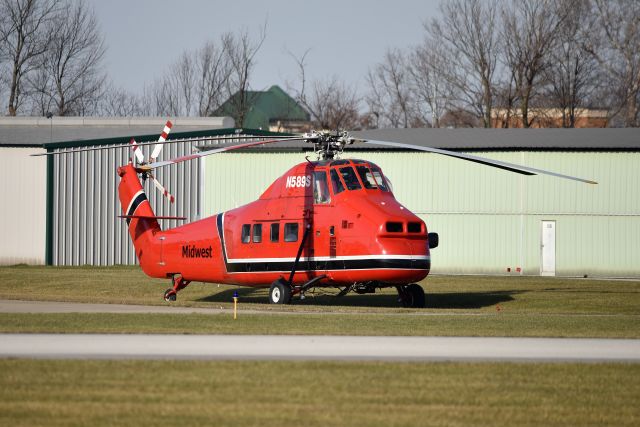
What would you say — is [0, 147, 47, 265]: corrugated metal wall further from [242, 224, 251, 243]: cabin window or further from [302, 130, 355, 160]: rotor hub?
[302, 130, 355, 160]: rotor hub

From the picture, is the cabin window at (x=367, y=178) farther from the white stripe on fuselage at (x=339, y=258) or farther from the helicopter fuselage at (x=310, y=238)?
the white stripe on fuselage at (x=339, y=258)

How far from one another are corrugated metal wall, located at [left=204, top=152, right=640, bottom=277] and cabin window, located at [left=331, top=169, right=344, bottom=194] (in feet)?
65.2

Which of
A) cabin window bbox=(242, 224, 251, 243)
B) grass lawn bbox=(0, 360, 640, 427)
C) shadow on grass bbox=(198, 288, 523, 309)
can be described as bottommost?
shadow on grass bbox=(198, 288, 523, 309)

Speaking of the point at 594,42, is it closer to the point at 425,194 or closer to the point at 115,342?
the point at 425,194

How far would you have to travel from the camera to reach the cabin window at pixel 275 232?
30.5m

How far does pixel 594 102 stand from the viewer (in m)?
90.3

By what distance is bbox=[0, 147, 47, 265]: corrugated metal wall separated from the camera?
54.2 m

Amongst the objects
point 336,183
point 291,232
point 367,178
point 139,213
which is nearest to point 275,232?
point 291,232

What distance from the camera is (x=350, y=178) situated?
28766 mm

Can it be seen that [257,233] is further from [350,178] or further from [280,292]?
[350,178]

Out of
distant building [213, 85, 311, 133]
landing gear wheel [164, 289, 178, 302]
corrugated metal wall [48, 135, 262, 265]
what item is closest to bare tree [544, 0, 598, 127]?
distant building [213, 85, 311, 133]

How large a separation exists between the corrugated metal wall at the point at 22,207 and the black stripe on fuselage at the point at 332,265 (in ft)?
82.0

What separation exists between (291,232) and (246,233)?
5.93ft

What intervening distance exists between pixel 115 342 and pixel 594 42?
7439 cm
